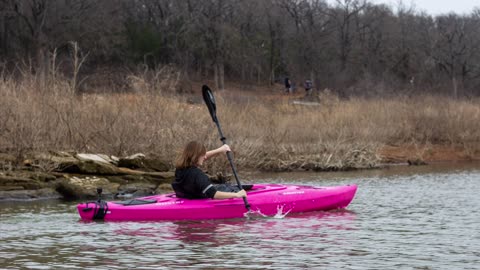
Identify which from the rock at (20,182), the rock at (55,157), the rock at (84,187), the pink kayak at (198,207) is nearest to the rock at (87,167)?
the rock at (55,157)

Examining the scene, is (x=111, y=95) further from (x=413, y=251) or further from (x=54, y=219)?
(x=413, y=251)

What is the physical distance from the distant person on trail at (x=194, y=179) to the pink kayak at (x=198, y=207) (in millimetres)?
148

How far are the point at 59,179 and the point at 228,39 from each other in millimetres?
39931

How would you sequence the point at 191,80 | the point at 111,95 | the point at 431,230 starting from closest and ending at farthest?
the point at 431,230 → the point at 111,95 → the point at 191,80

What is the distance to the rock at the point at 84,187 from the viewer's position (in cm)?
1736

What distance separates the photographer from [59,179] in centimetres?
1820

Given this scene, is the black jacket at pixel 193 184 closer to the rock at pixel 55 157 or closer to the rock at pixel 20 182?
the rock at pixel 20 182

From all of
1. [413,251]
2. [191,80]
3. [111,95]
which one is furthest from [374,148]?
[191,80]

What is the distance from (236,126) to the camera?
950 inches

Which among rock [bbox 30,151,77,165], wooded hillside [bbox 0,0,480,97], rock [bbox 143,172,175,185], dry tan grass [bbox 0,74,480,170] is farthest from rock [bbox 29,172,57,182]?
wooded hillside [bbox 0,0,480,97]

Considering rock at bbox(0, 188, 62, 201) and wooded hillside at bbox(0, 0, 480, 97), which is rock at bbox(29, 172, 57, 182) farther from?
wooded hillside at bbox(0, 0, 480, 97)

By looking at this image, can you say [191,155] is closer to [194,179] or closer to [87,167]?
[194,179]

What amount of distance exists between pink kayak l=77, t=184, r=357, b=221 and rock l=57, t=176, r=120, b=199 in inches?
161

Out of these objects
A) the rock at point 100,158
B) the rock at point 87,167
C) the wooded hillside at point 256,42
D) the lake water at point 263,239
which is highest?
Answer: the wooded hillside at point 256,42
